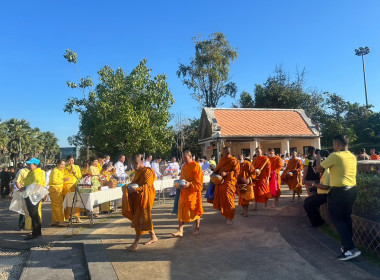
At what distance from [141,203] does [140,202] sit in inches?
1.1

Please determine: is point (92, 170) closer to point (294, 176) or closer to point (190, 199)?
point (190, 199)

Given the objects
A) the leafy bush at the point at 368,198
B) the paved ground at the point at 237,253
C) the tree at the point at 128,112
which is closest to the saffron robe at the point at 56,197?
the paved ground at the point at 237,253

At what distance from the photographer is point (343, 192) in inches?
176

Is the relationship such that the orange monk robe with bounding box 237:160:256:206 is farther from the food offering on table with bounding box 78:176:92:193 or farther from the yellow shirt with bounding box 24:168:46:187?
the yellow shirt with bounding box 24:168:46:187

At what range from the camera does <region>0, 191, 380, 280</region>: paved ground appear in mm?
4125

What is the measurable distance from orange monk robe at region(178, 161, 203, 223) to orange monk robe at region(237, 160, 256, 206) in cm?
188

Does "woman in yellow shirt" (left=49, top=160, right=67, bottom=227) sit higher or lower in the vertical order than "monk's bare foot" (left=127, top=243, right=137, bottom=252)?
higher

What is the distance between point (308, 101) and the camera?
33.0 m

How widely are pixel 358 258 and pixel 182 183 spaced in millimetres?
3126

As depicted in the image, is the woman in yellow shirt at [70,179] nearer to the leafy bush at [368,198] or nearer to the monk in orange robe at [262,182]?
the monk in orange robe at [262,182]

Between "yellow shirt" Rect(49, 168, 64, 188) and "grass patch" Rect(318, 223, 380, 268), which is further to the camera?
"yellow shirt" Rect(49, 168, 64, 188)

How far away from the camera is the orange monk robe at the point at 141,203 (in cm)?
526

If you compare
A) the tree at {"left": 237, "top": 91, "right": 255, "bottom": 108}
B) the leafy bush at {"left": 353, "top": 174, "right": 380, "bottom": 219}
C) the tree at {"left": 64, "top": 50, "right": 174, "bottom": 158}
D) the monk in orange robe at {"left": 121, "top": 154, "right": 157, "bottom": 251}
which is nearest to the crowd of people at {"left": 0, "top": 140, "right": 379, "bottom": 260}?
the monk in orange robe at {"left": 121, "top": 154, "right": 157, "bottom": 251}

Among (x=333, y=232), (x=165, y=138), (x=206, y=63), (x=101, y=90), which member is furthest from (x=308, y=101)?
(x=333, y=232)
